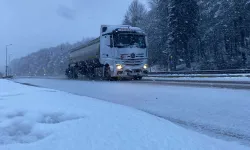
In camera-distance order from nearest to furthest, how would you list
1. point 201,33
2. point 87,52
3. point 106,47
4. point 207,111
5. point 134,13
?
point 207,111
point 106,47
point 87,52
point 201,33
point 134,13

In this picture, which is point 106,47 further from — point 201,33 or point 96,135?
point 201,33

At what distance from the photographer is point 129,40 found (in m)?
21.2

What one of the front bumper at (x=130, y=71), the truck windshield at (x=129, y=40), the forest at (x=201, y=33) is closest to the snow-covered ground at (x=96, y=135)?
the front bumper at (x=130, y=71)

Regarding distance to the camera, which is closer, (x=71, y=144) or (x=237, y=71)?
(x=71, y=144)

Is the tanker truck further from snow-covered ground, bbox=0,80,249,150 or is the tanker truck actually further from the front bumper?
snow-covered ground, bbox=0,80,249,150

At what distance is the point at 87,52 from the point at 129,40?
6.76 metres

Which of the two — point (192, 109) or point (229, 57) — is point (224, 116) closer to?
point (192, 109)

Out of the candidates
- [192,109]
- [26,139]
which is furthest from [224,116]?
[26,139]

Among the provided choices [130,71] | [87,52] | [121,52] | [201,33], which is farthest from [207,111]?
[201,33]

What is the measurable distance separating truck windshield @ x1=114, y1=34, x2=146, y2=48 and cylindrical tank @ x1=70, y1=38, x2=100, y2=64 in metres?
2.84

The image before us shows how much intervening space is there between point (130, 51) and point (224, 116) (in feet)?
49.4

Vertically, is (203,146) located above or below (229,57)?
below

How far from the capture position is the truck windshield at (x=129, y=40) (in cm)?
2083

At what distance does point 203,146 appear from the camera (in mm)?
3713
